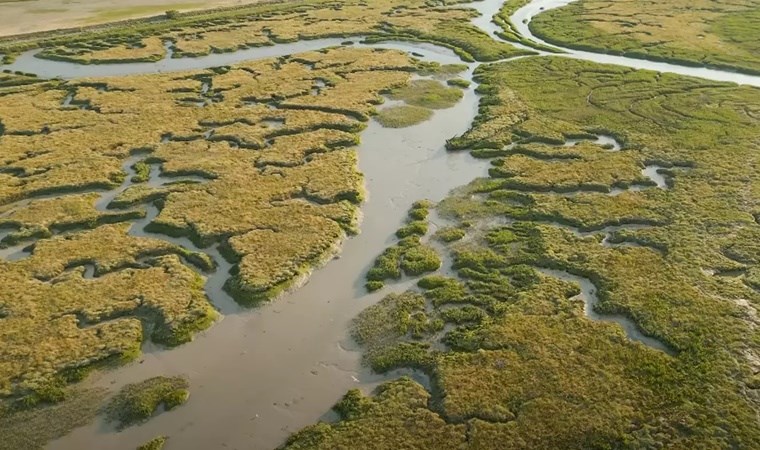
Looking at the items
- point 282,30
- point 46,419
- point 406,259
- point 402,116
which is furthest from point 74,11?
point 46,419

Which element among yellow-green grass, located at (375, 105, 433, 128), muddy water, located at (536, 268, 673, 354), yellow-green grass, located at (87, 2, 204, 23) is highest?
yellow-green grass, located at (87, 2, 204, 23)

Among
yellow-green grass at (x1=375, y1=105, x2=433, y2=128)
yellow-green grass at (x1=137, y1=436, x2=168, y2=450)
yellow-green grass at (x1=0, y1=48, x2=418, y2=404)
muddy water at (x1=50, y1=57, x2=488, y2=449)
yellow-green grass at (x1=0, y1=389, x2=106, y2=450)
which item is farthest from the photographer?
yellow-green grass at (x1=375, y1=105, x2=433, y2=128)

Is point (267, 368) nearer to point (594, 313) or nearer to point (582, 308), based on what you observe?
point (582, 308)

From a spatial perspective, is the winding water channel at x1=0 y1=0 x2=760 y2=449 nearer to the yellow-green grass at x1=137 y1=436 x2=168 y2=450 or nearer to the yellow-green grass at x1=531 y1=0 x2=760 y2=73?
the yellow-green grass at x1=137 y1=436 x2=168 y2=450

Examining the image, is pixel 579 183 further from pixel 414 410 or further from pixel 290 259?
pixel 414 410

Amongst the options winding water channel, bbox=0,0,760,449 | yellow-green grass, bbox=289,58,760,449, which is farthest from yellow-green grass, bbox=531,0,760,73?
winding water channel, bbox=0,0,760,449

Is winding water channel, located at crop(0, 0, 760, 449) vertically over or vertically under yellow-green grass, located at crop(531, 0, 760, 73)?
under
